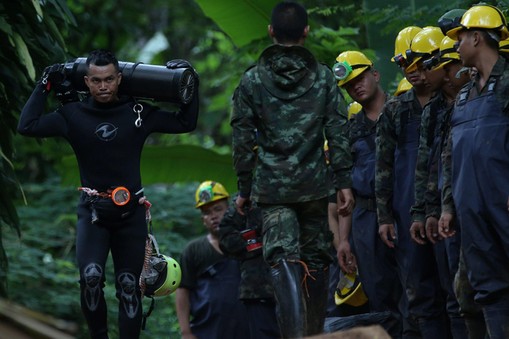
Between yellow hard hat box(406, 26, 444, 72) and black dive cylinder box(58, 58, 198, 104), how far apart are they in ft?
5.71

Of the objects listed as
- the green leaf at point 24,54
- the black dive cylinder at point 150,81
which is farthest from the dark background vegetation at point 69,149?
the black dive cylinder at point 150,81

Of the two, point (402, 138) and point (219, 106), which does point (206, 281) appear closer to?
point (402, 138)

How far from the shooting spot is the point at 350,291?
1058 cm

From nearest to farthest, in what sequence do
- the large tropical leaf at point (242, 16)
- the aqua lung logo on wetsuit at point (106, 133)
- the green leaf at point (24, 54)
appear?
the aqua lung logo on wetsuit at point (106, 133), the green leaf at point (24, 54), the large tropical leaf at point (242, 16)

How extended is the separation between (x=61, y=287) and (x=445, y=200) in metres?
8.14

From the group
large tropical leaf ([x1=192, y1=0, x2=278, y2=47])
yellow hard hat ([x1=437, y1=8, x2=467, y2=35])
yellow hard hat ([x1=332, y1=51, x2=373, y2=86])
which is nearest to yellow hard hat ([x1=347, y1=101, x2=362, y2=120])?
yellow hard hat ([x1=332, y1=51, x2=373, y2=86])

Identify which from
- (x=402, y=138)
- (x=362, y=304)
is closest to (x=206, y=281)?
(x=362, y=304)

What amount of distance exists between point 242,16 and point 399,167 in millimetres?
5242

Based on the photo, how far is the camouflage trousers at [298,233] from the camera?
8.54m

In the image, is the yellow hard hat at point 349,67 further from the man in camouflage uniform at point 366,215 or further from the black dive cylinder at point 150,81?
the black dive cylinder at point 150,81

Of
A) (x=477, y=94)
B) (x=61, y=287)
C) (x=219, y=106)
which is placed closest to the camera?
(x=477, y=94)

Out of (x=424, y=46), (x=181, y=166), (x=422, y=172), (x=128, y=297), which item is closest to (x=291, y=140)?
(x=422, y=172)

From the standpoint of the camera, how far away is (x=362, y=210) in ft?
33.8

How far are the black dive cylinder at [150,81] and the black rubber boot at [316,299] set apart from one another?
5.27 ft
